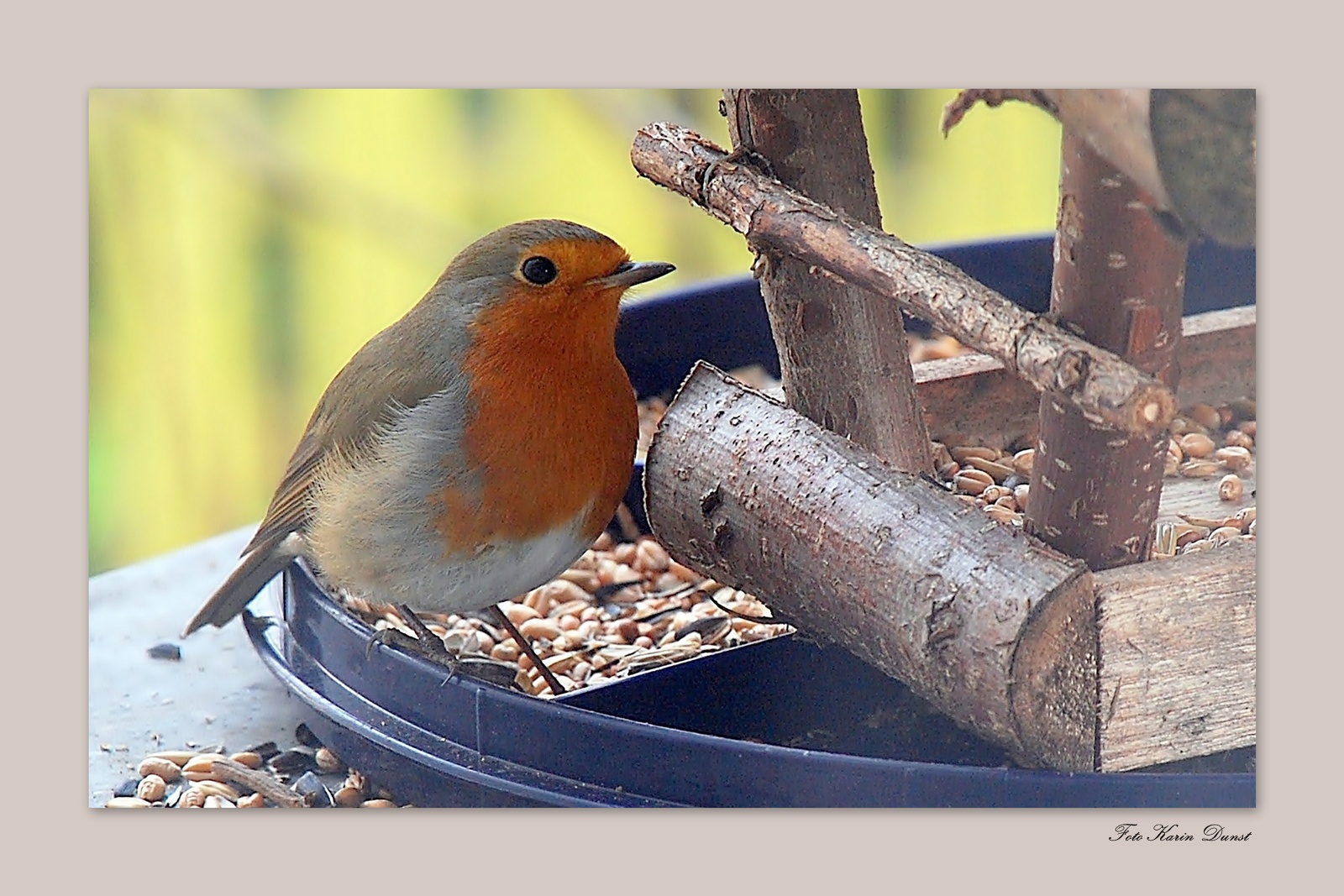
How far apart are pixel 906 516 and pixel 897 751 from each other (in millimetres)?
329

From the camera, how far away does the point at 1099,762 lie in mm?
2018

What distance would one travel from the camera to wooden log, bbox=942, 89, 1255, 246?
183cm

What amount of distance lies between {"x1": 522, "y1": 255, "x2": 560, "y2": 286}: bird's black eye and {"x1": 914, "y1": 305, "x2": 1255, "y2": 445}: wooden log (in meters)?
0.58

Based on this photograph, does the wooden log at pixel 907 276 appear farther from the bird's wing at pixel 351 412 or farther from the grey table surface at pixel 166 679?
the grey table surface at pixel 166 679

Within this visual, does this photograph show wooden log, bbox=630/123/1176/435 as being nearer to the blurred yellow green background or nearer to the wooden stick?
the blurred yellow green background

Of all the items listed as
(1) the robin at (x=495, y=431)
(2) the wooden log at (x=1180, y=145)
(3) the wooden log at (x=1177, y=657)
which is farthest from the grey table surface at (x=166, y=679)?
(2) the wooden log at (x=1180, y=145)

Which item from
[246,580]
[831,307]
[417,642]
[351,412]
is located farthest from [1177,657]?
[246,580]

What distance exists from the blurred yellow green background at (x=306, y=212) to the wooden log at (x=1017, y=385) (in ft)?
0.67

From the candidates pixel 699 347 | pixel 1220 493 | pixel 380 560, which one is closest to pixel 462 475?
pixel 380 560

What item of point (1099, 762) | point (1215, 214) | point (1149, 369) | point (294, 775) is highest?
point (1215, 214)

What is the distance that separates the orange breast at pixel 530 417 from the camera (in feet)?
7.29

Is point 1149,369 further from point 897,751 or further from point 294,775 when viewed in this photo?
point 294,775

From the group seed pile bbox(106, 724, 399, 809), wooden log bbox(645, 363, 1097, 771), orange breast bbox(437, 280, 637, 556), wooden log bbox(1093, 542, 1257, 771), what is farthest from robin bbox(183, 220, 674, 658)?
wooden log bbox(1093, 542, 1257, 771)

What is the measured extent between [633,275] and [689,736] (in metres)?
0.53
